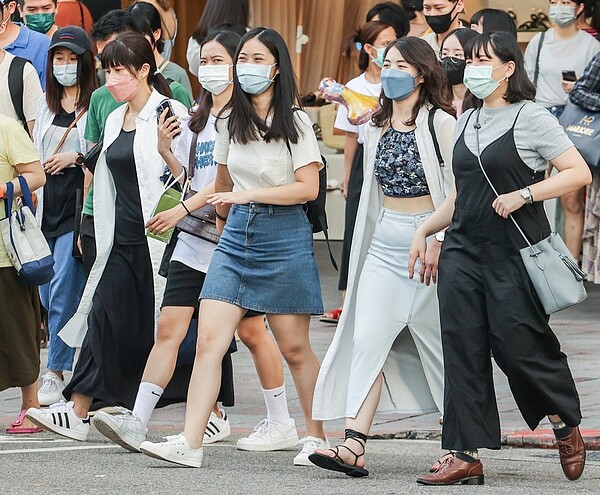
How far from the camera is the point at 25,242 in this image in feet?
26.7

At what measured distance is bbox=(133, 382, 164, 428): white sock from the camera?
24.5 feet

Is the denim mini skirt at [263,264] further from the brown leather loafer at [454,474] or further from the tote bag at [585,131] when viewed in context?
the tote bag at [585,131]

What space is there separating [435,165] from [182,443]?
63.4 inches

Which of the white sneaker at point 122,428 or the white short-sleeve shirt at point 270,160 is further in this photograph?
the white sneaker at point 122,428

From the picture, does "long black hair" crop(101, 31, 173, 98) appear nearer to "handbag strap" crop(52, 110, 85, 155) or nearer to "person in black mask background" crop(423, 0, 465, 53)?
"handbag strap" crop(52, 110, 85, 155)

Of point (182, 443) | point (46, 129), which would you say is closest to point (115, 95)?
point (46, 129)

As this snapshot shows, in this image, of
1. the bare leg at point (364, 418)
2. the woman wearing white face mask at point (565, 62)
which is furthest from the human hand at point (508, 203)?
the woman wearing white face mask at point (565, 62)

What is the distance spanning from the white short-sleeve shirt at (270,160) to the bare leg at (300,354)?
0.61 m

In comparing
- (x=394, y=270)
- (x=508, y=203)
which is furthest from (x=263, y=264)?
(x=508, y=203)

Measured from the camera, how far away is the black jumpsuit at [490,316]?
21.1ft

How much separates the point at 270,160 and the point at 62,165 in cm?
256

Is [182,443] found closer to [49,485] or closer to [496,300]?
[49,485]

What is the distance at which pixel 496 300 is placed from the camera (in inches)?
254

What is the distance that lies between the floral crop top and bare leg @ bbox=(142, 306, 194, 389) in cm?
128
